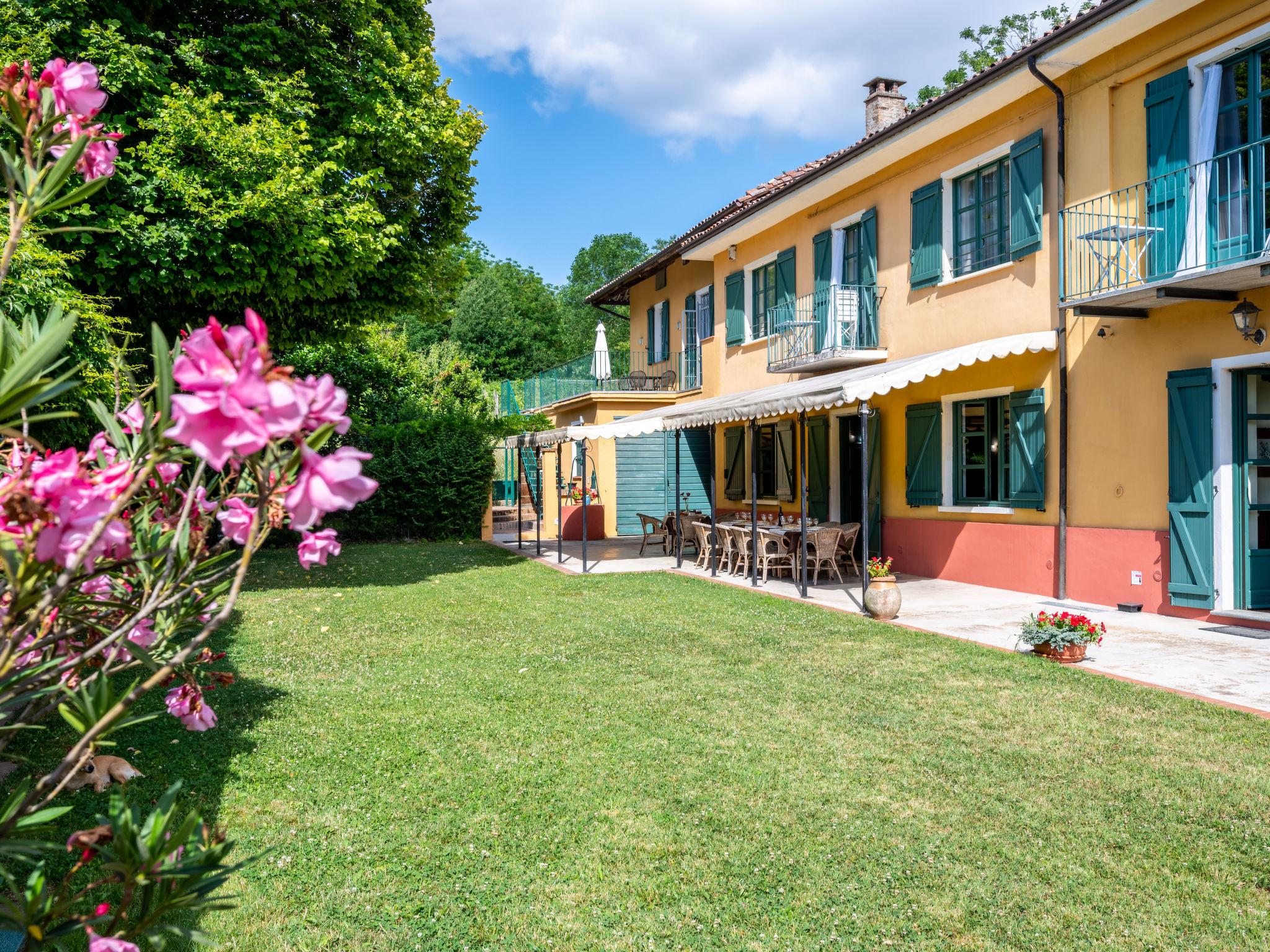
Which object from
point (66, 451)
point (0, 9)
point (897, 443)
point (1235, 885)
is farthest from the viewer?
point (897, 443)

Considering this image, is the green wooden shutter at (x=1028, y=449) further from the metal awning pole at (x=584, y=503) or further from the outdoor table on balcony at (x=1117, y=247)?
the metal awning pole at (x=584, y=503)

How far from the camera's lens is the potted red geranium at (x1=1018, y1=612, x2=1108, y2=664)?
24.5 ft

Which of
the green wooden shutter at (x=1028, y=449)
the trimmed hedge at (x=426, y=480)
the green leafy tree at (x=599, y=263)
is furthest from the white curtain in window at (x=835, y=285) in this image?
the green leafy tree at (x=599, y=263)

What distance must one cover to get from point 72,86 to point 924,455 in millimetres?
12356

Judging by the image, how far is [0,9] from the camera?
378 inches

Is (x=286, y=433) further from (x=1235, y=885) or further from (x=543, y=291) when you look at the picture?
(x=543, y=291)

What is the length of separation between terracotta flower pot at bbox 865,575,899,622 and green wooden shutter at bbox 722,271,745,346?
963 centimetres

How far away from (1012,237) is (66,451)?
11.8m

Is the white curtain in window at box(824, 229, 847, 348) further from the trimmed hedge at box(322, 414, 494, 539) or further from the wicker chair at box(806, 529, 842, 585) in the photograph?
the trimmed hedge at box(322, 414, 494, 539)

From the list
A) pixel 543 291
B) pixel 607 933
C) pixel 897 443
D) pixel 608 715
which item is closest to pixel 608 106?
pixel 543 291

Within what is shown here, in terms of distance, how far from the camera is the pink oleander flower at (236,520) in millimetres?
1768

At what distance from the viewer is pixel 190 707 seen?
2363mm

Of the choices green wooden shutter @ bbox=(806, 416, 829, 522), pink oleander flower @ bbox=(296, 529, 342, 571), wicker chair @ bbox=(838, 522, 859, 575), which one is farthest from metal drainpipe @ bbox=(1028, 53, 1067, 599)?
pink oleander flower @ bbox=(296, 529, 342, 571)

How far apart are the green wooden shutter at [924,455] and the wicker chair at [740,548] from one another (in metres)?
2.49
